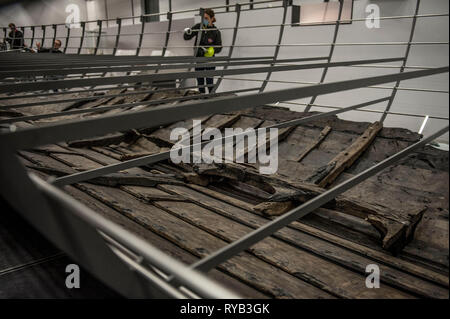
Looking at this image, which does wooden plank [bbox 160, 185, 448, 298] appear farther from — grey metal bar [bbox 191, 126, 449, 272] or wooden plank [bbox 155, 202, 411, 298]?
grey metal bar [bbox 191, 126, 449, 272]

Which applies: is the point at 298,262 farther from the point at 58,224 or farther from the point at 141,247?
the point at 58,224

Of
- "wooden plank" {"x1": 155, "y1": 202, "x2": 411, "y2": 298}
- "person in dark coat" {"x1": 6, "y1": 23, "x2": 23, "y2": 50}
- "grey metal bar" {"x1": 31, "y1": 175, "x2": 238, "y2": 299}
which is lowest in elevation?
"wooden plank" {"x1": 155, "y1": 202, "x2": 411, "y2": 298}

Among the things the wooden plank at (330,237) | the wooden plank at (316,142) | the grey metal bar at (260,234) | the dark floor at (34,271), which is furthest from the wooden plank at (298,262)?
the wooden plank at (316,142)

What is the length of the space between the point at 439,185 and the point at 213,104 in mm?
1804

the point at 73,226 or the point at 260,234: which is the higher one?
the point at 73,226

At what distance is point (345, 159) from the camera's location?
2.40 meters

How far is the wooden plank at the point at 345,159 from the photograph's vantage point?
223cm

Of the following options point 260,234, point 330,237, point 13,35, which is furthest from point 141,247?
point 13,35

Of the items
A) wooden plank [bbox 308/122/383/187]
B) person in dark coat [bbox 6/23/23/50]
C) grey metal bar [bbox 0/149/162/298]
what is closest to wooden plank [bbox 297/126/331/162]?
wooden plank [bbox 308/122/383/187]

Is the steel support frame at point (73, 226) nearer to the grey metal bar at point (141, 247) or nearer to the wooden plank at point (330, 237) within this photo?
A: the grey metal bar at point (141, 247)

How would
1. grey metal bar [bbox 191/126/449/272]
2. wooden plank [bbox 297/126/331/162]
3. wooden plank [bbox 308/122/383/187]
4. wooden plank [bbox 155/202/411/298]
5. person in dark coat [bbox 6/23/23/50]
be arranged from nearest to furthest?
grey metal bar [bbox 191/126/449/272]
wooden plank [bbox 155/202/411/298]
wooden plank [bbox 308/122/383/187]
wooden plank [bbox 297/126/331/162]
person in dark coat [bbox 6/23/23/50]

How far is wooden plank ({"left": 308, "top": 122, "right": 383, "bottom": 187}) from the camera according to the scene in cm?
223

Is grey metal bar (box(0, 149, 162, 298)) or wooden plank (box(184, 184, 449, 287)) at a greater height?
grey metal bar (box(0, 149, 162, 298))
